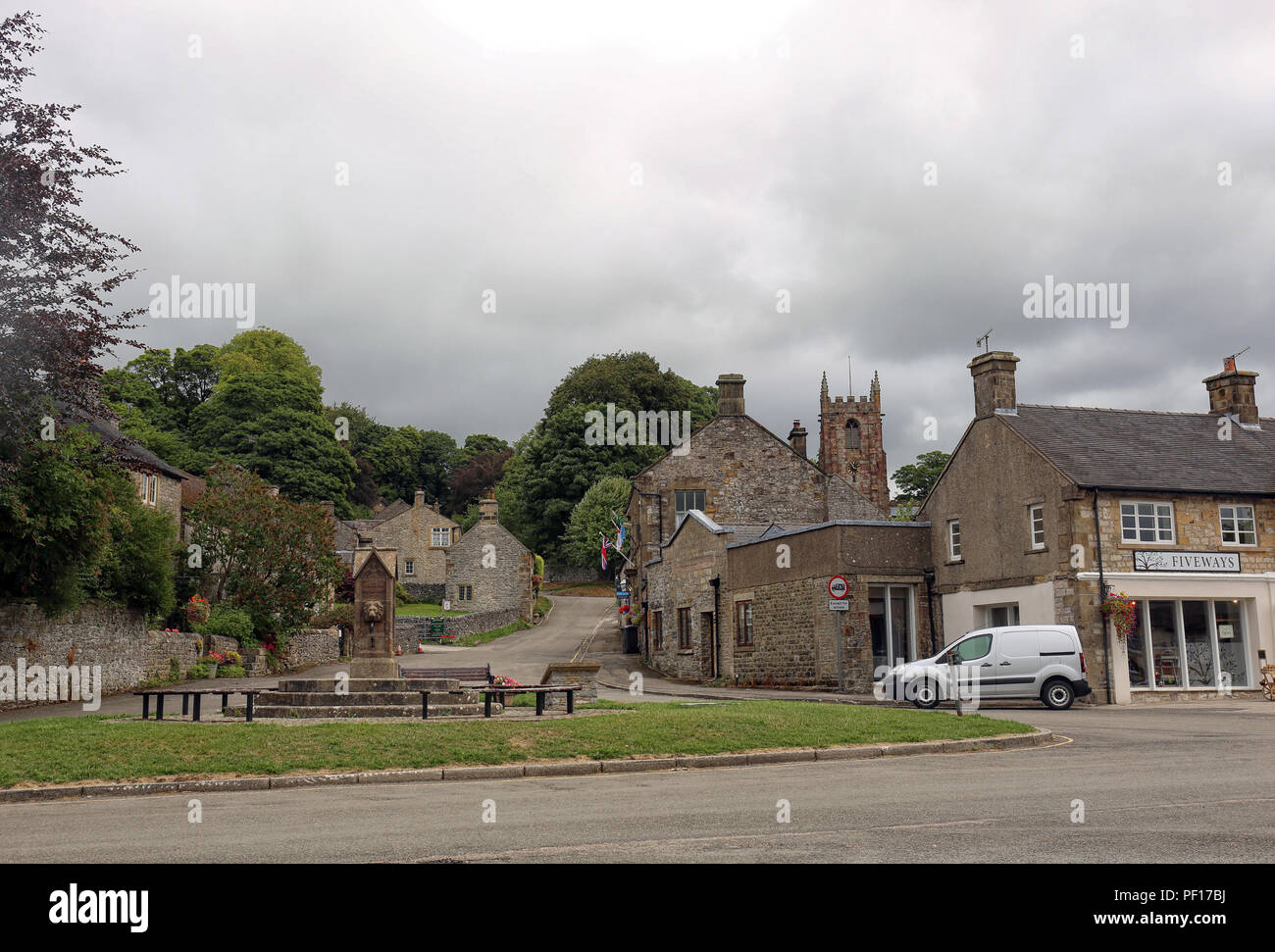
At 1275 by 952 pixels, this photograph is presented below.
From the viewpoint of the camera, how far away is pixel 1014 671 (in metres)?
22.6

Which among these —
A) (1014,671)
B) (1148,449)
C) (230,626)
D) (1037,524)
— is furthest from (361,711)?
(1148,449)

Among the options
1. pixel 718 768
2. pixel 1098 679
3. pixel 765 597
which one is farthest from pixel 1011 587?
pixel 718 768

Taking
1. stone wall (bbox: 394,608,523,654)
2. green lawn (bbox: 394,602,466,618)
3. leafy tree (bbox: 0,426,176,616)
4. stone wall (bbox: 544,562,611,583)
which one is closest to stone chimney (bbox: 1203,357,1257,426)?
leafy tree (bbox: 0,426,176,616)

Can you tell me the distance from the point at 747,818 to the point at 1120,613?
743 inches

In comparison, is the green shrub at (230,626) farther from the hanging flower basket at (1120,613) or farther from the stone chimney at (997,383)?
the hanging flower basket at (1120,613)

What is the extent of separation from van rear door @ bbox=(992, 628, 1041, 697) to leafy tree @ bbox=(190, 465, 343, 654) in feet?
85.1

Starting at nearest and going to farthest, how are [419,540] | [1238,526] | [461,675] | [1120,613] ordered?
[461,675], [1120,613], [1238,526], [419,540]

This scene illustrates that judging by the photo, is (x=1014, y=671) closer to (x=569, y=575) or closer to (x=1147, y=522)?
(x=1147, y=522)

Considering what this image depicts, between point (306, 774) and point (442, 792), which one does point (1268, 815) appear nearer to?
point (442, 792)

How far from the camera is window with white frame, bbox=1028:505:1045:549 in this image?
26.4 meters

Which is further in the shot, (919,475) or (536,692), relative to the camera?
(919,475)
